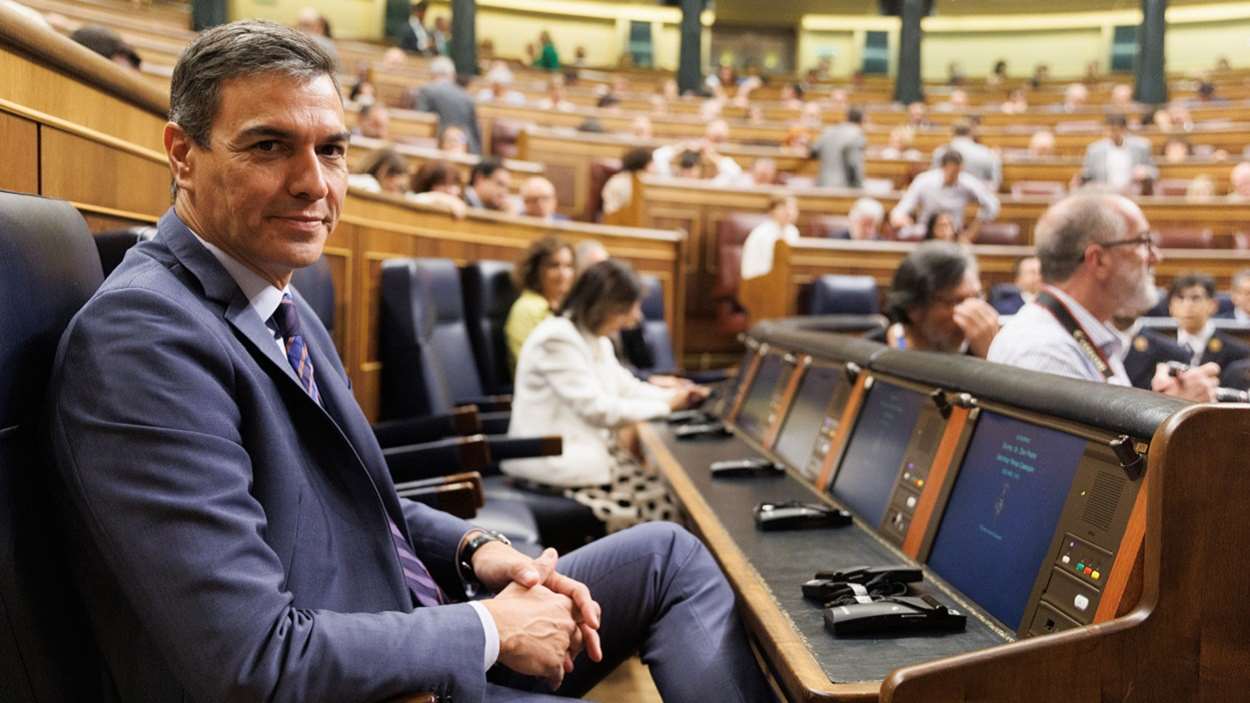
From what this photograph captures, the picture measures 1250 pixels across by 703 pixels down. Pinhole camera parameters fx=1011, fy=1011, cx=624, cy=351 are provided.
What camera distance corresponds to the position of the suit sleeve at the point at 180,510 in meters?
0.61

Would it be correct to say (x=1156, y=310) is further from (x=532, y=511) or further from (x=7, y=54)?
(x=7, y=54)

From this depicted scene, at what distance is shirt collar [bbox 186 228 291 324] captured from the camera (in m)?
0.75

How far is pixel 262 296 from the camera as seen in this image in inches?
30.6

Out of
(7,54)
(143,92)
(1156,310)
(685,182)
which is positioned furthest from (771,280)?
(7,54)

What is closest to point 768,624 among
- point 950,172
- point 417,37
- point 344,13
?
point 950,172

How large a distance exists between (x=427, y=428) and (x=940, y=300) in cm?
95

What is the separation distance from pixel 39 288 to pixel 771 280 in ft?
11.5

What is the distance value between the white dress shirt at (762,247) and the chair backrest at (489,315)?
5.51 feet

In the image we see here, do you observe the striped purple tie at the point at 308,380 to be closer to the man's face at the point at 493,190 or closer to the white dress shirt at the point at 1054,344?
the white dress shirt at the point at 1054,344

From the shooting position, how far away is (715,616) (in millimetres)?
971

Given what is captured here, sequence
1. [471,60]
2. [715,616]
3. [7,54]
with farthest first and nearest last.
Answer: [471,60] < [715,616] < [7,54]

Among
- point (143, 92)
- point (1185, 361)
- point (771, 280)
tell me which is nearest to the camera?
point (143, 92)

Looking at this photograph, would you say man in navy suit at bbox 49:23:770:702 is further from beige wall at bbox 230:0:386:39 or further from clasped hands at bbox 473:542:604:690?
beige wall at bbox 230:0:386:39

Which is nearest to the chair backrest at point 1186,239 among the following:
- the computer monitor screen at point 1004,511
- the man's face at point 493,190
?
the man's face at point 493,190
